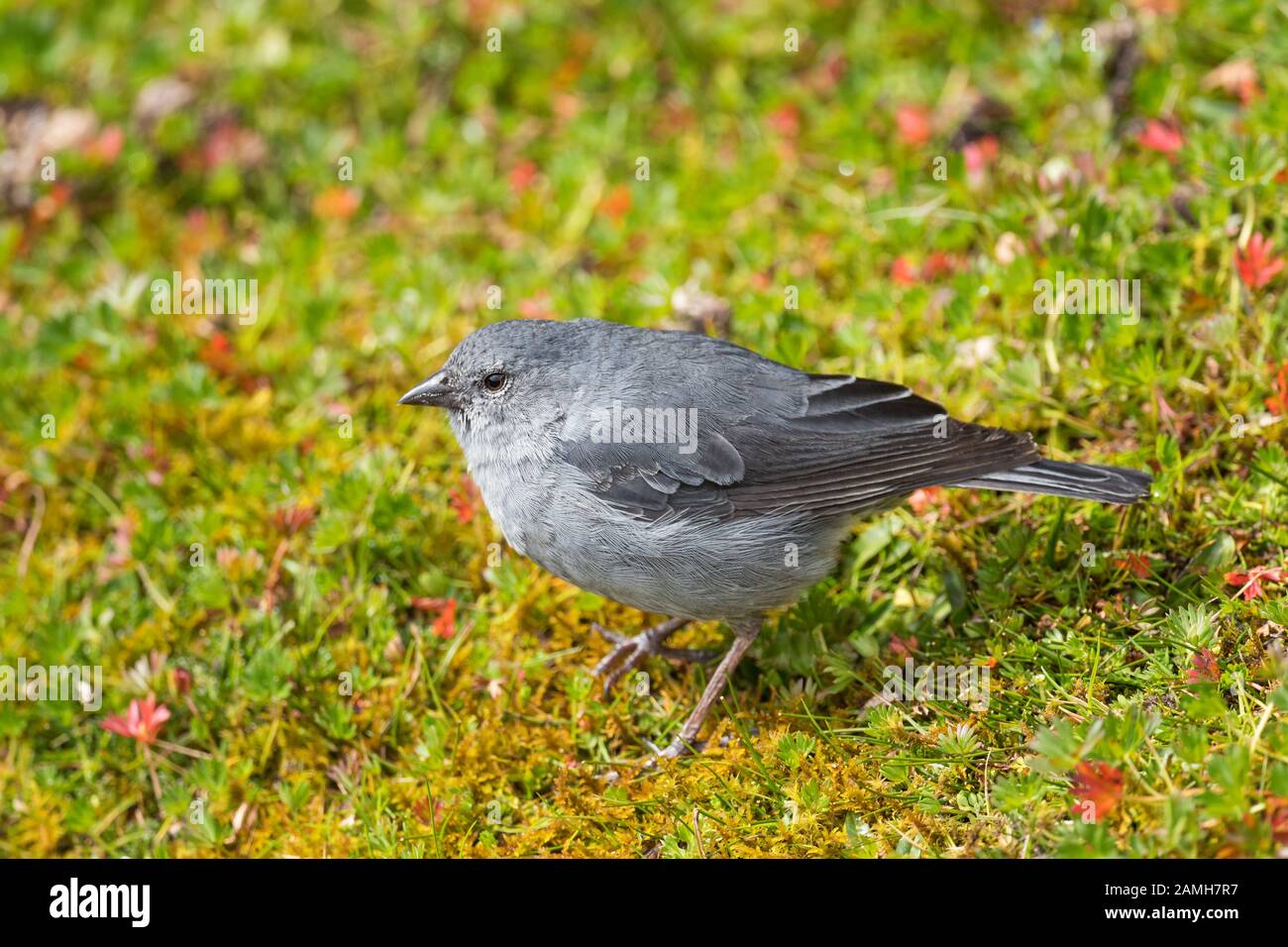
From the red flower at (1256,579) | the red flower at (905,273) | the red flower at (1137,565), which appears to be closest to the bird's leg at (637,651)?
the red flower at (1137,565)

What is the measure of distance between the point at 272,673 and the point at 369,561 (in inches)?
28.0

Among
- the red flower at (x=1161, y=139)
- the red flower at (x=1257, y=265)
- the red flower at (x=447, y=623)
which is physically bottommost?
the red flower at (x=447, y=623)

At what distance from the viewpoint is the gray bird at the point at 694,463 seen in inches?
169

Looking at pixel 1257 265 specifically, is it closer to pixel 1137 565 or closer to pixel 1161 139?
pixel 1161 139

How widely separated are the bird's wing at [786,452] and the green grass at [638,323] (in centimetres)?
57

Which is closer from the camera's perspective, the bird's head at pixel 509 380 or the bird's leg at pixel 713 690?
the bird's leg at pixel 713 690

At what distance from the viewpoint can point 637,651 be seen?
4.88 metres

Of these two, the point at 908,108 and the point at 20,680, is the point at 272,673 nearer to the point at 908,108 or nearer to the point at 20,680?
the point at 20,680

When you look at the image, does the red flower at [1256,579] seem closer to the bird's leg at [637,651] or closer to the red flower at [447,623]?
the bird's leg at [637,651]

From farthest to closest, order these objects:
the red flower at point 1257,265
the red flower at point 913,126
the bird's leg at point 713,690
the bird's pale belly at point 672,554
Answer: the red flower at point 913,126, the red flower at point 1257,265, the bird's leg at point 713,690, the bird's pale belly at point 672,554

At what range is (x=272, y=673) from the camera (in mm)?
4715

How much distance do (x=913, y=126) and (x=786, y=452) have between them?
2.86m

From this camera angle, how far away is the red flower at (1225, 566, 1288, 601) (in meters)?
4.16
